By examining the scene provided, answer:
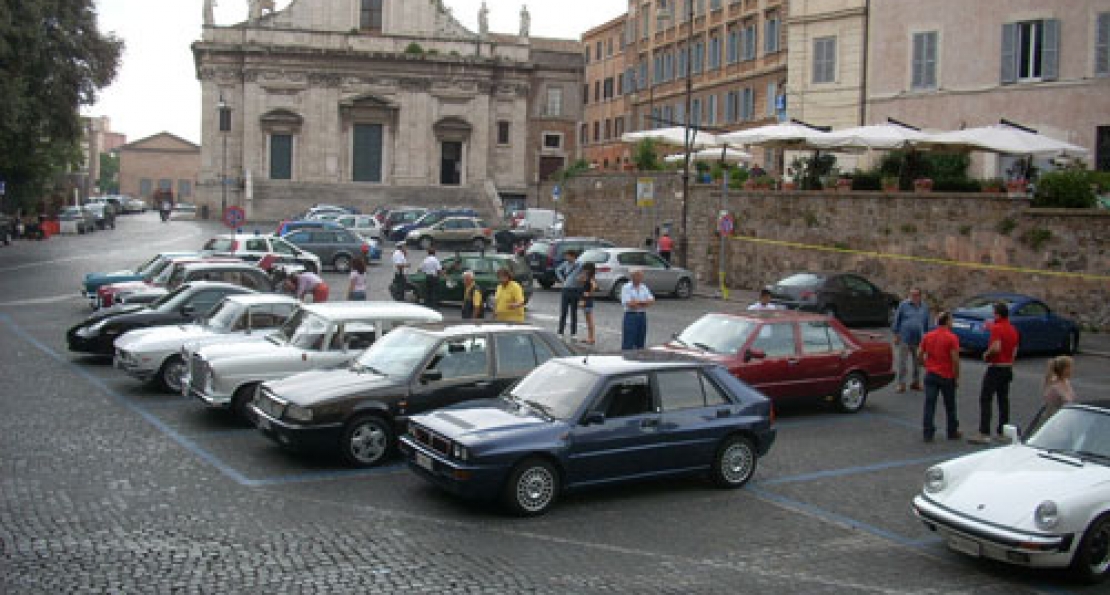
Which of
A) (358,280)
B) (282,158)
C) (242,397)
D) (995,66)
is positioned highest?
(995,66)

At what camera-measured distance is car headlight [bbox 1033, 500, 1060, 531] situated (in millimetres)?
8316

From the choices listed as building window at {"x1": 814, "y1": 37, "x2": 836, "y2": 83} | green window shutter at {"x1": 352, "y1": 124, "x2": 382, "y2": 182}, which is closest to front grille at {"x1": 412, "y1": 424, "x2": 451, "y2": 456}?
building window at {"x1": 814, "y1": 37, "x2": 836, "y2": 83}

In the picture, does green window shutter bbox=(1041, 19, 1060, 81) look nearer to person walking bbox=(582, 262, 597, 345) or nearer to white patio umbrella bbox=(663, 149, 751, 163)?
white patio umbrella bbox=(663, 149, 751, 163)

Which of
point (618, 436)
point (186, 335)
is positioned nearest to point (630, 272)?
point (186, 335)

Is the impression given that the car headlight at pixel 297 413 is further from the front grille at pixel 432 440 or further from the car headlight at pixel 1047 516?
the car headlight at pixel 1047 516

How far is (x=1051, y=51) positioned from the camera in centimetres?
3359

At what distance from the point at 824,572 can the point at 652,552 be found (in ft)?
4.46

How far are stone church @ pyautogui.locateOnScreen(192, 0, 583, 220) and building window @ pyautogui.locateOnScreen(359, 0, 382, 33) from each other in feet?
0.28

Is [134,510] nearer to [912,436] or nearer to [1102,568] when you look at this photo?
[1102,568]

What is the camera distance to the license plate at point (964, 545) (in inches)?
340

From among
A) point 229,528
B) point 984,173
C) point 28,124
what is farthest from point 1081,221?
point 28,124

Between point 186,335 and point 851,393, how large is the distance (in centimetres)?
950

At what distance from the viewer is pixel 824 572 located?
8.73 m

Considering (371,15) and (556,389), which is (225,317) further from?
(371,15)
